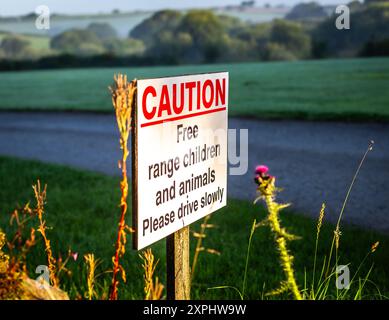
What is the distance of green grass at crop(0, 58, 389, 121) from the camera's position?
1628 cm

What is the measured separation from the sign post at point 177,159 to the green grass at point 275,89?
1140 cm

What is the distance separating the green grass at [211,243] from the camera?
15.4 feet

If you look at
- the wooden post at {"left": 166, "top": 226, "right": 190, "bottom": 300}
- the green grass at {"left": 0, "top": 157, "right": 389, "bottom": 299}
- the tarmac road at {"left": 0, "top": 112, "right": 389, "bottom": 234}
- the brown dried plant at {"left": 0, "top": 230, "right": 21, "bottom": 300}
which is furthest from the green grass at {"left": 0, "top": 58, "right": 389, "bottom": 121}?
the brown dried plant at {"left": 0, "top": 230, "right": 21, "bottom": 300}

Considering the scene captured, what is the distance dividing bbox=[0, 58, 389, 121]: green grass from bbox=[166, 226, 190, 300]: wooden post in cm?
1159

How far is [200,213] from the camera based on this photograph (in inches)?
120

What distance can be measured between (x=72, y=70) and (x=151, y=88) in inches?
1448
